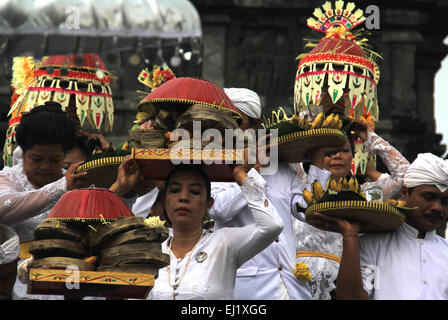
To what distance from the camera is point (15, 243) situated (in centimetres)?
747

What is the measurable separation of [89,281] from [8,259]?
1419 millimetres

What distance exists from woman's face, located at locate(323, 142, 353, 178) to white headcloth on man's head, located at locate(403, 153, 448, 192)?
0.94 meters

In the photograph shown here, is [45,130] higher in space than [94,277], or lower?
higher

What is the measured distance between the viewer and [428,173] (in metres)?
7.57

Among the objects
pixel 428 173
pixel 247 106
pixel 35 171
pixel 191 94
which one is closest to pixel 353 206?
pixel 428 173

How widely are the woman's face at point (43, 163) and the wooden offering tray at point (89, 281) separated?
1576 mm

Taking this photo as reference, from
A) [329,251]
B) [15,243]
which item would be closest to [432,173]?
[329,251]

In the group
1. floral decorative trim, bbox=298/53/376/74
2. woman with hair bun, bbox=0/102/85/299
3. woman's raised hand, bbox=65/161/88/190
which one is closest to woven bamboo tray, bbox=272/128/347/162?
woman's raised hand, bbox=65/161/88/190

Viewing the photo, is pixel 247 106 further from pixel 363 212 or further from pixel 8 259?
pixel 8 259

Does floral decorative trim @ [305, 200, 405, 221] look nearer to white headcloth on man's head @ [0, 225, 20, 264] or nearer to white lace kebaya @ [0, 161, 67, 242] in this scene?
white lace kebaya @ [0, 161, 67, 242]

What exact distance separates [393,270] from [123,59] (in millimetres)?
2404

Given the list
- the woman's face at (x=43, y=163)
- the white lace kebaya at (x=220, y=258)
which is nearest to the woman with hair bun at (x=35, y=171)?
the woman's face at (x=43, y=163)

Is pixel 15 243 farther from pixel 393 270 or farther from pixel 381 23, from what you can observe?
pixel 381 23

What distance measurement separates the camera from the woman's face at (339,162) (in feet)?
28.1
